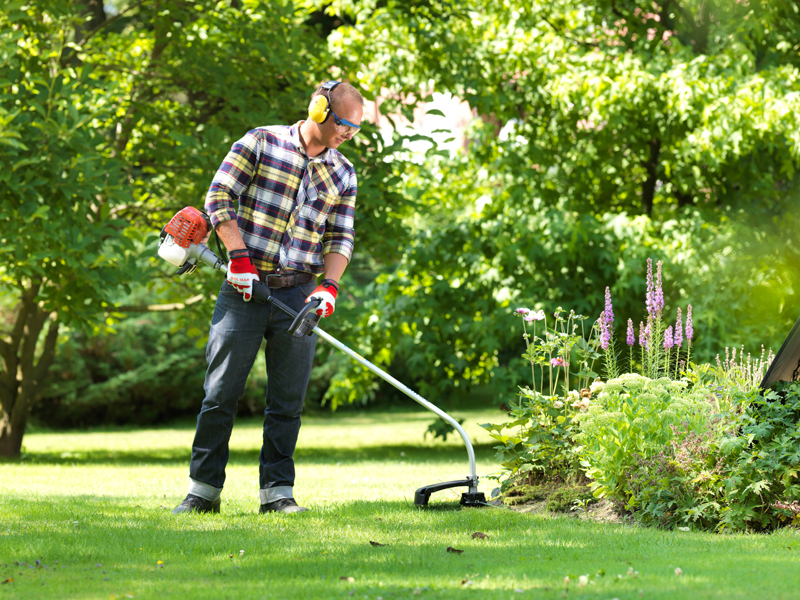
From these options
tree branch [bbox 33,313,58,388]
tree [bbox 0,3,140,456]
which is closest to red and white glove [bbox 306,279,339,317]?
tree [bbox 0,3,140,456]

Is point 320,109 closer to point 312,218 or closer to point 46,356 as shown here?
point 312,218

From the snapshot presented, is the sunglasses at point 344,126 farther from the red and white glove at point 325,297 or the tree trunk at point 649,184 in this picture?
the tree trunk at point 649,184

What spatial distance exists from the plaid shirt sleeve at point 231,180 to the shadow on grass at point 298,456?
167 inches

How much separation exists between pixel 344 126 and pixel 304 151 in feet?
0.81

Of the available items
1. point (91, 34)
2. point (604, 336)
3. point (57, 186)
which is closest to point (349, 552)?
point (604, 336)

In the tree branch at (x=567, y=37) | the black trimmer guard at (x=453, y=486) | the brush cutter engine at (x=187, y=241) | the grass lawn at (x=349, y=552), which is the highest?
the tree branch at (x=567, y=37)

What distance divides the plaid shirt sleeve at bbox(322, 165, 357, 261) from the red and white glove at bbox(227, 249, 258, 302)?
51 centimetres

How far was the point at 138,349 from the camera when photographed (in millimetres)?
13336

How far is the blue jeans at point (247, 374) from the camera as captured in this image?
3912 millimetres

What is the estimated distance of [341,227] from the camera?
13.7 ft

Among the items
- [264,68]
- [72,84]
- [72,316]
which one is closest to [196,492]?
[72,316]

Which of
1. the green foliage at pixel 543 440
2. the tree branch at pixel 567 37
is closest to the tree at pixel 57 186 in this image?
the green foliage at pixel 543 440

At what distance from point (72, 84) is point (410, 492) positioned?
13.3ft

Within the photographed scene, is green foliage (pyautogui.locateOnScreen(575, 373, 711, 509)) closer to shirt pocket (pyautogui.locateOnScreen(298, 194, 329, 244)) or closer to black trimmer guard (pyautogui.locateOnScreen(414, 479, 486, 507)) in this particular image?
black trimmer guard (pyautogui.locateOnScreen(414, 479, 486, 507))
